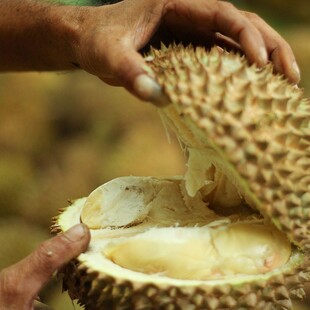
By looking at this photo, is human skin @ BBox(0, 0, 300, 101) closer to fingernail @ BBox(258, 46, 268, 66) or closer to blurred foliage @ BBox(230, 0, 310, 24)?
fingernail @ BBox(258, 46, 268, 66)

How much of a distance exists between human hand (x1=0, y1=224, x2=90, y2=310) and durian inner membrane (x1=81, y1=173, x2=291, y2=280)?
1.5 inches

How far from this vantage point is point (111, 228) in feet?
2.96

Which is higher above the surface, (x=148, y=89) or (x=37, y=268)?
(x=148, y=89)

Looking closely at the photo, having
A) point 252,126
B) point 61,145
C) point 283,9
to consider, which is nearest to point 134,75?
point 252,126

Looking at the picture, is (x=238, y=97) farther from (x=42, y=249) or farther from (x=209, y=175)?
(x=42, y=249)

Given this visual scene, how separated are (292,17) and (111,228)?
4.31 ft

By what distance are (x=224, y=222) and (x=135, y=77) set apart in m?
0.24

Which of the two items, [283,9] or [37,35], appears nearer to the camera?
[37,35]

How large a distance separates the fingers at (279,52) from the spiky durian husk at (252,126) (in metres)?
0.19

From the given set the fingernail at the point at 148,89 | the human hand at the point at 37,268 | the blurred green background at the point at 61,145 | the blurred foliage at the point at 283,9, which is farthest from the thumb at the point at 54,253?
the blurred foliage at the point at 283,9

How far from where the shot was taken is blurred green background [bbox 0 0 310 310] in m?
1.72

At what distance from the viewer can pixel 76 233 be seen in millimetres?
816

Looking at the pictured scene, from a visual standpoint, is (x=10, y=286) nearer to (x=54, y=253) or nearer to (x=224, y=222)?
(x=54, y=253)

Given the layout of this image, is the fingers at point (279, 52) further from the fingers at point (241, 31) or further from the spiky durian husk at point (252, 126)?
the spiky durian husk at point (252, 126)
